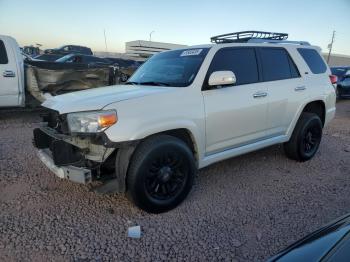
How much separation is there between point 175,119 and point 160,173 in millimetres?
591

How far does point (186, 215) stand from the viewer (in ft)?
11.7

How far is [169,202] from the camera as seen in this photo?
3574mm

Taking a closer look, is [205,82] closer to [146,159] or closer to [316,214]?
[146,159]

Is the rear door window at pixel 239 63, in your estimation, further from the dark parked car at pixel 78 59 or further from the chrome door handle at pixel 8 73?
the dark parked car at pixel 78 59

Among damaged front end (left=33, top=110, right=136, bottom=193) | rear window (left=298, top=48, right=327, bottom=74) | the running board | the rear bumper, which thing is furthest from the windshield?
rear window (left=298, top=48, right=327, bottom=74)

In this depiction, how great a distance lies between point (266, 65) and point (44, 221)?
3.45 metres

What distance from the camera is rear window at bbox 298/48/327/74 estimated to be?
17.3 feet

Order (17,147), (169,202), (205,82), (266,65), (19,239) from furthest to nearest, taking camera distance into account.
Answer: (17,147), (266,65), (205,82), (169,202), (19,239)

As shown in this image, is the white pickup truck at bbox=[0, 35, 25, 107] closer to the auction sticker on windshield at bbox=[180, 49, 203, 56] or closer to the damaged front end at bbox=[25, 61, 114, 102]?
the damaged front end at bbox=[25, 61, 114, 102]

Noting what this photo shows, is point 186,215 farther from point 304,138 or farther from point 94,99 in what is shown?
point 304,138

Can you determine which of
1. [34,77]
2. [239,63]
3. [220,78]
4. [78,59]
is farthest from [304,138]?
[78,59]

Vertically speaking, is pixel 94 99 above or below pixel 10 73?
above

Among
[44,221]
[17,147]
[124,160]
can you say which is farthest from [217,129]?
[17,147]

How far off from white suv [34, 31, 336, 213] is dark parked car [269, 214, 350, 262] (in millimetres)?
1760
